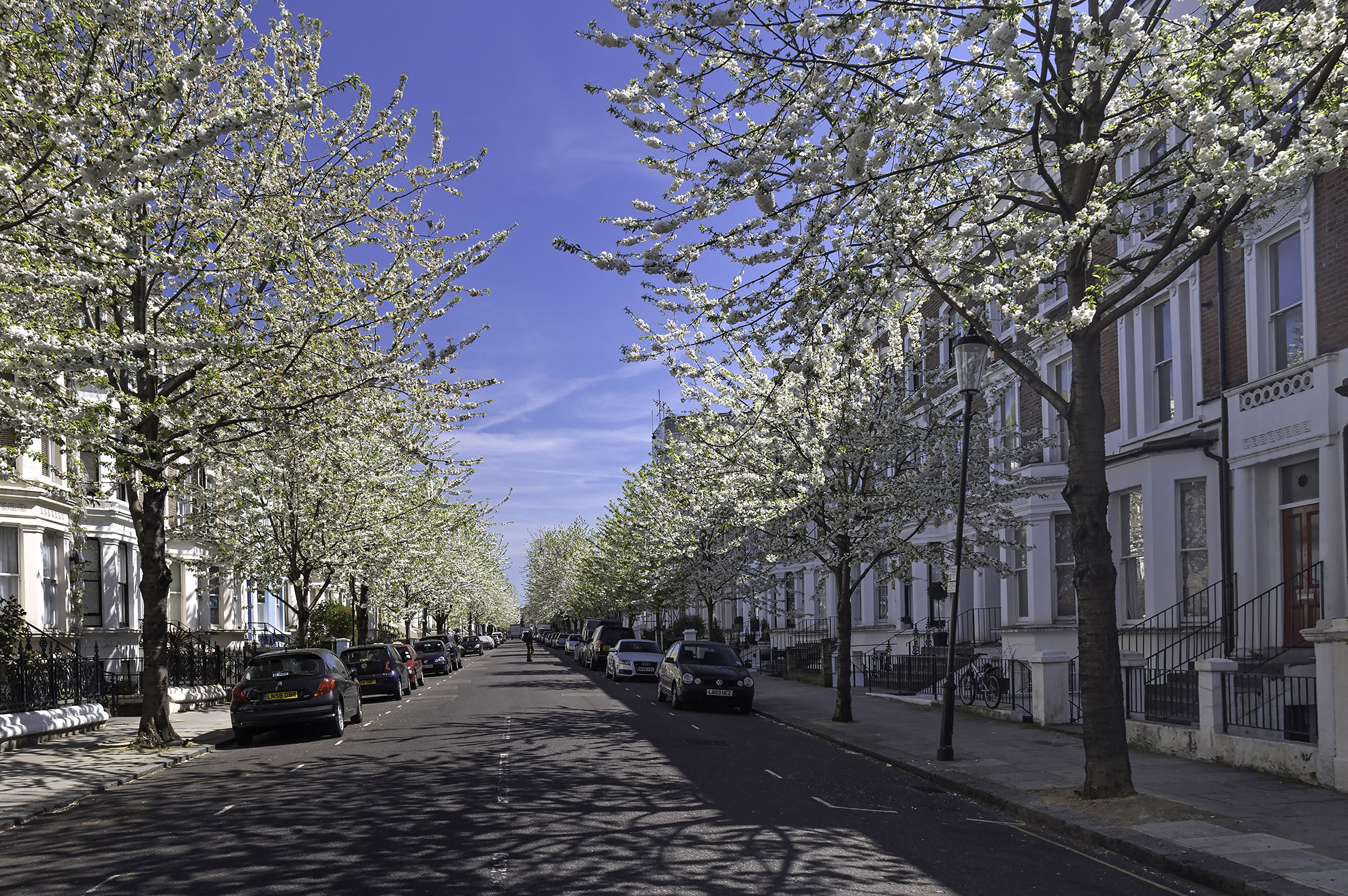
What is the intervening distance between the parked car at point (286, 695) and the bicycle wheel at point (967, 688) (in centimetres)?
1265

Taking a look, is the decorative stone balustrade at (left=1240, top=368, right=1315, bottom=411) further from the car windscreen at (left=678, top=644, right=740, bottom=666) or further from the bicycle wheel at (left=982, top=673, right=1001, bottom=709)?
the car windscreen at (left=678, top=644, right=740, bottom=666)

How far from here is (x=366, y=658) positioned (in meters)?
28.9

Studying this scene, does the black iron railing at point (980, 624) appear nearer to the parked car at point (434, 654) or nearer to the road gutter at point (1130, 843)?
the road gutter at point (1130, 843)

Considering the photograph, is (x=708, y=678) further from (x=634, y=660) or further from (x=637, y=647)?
(x=637, y=647)

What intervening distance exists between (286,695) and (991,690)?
1334 cm

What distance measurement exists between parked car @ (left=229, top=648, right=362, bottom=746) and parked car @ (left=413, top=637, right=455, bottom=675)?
24.7m

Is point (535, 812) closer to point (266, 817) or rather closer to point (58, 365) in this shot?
point (266, 817)

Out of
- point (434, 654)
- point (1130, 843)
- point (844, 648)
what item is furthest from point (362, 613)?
point (1130, 843)

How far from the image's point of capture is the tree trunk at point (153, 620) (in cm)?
1731

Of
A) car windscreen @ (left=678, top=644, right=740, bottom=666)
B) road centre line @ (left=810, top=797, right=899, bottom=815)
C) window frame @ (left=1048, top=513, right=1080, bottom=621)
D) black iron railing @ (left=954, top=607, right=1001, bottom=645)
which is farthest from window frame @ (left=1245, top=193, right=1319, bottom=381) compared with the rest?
car windscreen @ (left=678, top=644, right=740, bottom=666)

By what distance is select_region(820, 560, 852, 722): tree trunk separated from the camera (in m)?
21.2

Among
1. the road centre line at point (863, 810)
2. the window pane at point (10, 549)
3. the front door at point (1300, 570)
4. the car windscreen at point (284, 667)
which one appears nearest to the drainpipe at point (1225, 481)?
the front door at point (1300, 570)

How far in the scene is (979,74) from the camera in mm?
11141

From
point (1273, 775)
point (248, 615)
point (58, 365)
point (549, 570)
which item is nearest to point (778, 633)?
point (248, 615)
